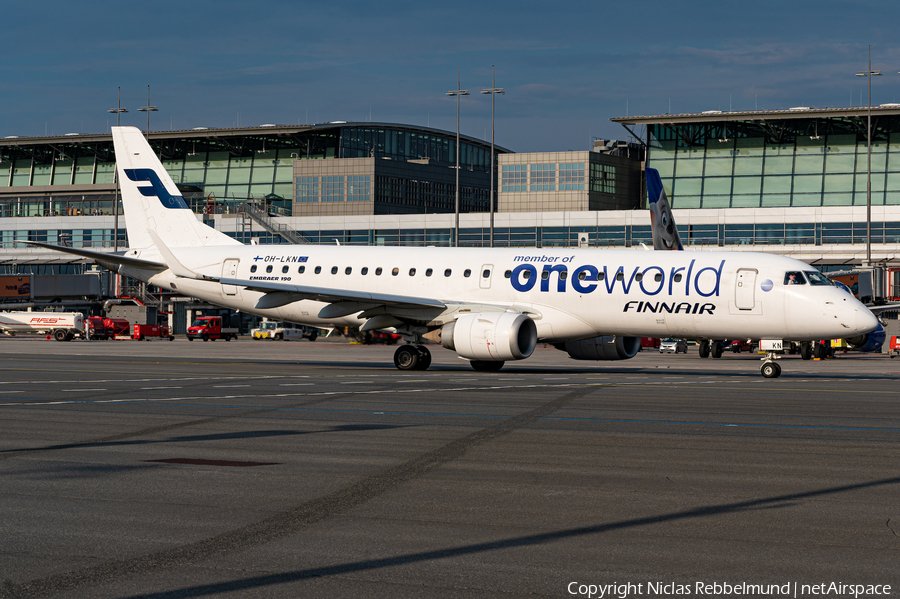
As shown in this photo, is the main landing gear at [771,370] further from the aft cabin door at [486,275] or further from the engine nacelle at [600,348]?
the aft cabin door at [486,275]

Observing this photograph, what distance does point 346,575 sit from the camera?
7.09 meters

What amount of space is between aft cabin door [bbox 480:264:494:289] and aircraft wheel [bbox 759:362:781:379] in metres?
9.02

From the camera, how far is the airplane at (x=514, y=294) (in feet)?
90.4

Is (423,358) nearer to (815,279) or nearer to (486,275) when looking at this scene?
(486,275)

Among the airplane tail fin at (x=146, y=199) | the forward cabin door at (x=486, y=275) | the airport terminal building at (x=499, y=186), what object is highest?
the airport terminal building at (x=499, y=186)

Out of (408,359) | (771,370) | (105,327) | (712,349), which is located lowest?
(105,327)

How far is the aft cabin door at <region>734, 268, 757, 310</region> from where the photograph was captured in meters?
27.5

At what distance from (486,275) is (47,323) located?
52710mm

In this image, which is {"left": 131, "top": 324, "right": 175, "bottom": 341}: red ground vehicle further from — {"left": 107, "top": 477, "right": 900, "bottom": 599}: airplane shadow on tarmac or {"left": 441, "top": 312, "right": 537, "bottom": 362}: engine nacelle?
{"left": 107, "top": 477, "right": 900, "bottom": 599}: airplane shadow on tarmac

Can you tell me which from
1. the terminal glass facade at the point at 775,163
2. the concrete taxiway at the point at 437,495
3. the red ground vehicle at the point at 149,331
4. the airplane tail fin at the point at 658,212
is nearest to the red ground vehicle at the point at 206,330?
the red ground vehicle at the point at 149,331

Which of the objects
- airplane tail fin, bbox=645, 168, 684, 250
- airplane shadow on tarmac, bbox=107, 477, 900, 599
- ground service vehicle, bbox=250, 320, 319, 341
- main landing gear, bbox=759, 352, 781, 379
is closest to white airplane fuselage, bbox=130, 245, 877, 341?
main landing gear, bbox=759, 352, 781, 379

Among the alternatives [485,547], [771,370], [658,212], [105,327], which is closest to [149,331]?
[105,327]

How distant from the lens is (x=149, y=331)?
77.7 m

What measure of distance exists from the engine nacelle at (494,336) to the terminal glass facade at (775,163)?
236 ft
